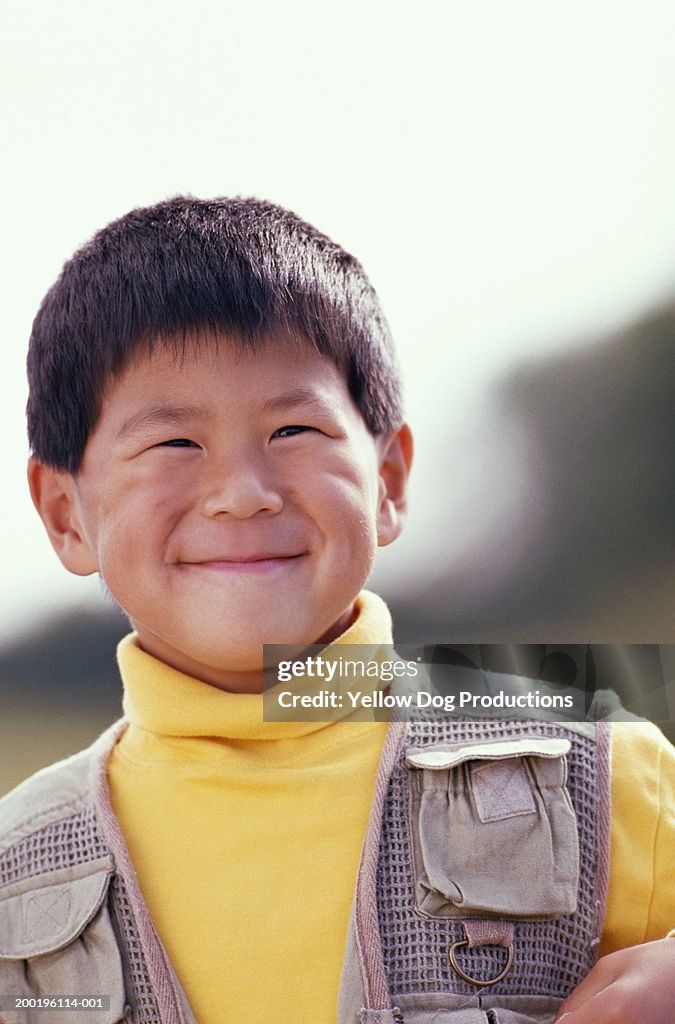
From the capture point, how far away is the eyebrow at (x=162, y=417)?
0.68 metres

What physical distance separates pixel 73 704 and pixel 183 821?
41 centimetres

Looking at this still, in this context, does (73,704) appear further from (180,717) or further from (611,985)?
(611,985)

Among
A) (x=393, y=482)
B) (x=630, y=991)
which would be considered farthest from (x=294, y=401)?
(x=630, y=991)

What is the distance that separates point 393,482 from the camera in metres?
0.82

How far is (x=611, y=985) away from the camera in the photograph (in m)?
0.60

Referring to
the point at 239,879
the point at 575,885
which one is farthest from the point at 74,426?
the point at 575,885

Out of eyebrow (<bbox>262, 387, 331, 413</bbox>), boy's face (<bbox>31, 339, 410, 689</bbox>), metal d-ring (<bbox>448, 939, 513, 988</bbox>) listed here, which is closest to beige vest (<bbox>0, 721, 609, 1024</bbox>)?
metal d-ring (<bbox>448, 939, 513, 988</bbox>)

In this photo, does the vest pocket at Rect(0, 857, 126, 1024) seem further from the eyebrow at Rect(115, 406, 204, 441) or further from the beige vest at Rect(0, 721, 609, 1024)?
the eyebrow at Rect(115, 406, 204, 441)

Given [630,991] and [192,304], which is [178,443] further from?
[630,991]

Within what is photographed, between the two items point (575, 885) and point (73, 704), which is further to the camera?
point (73, 704)

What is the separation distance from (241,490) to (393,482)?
6.9 inches

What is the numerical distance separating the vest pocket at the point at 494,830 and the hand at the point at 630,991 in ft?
0.14

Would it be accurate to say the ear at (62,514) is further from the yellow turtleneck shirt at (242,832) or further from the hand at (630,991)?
the hand at (630,991)

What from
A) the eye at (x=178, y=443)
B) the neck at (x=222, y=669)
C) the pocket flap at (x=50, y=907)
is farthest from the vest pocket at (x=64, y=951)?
the eye at (x=178, y=443)
